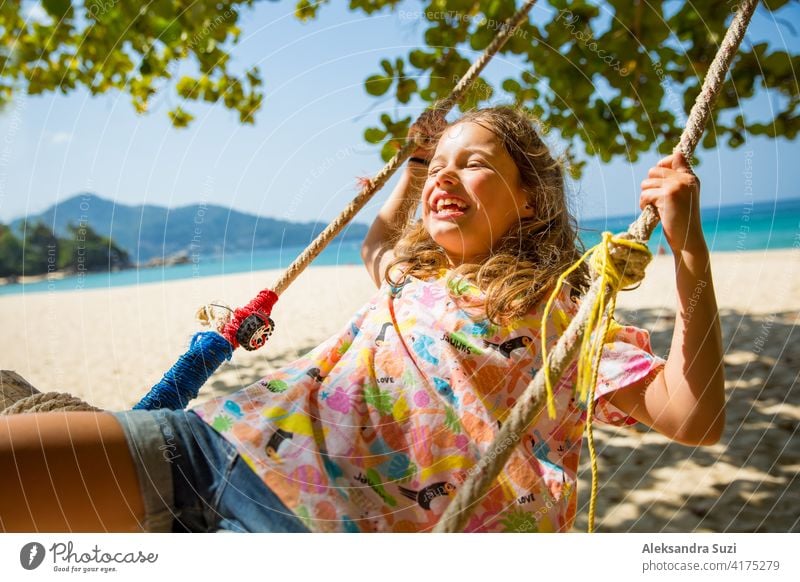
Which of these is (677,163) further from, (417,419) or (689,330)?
(417,419)

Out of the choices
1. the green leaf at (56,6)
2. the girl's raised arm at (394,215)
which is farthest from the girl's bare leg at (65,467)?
the green leaf at (56,6)

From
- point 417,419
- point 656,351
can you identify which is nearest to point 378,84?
point 417,419

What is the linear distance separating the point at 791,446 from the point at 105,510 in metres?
1.65

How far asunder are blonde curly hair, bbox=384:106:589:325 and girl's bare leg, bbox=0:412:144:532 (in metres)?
0.46

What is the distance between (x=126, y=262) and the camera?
1316 centimetres

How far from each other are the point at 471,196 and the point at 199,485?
539 mm

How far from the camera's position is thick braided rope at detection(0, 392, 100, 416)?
31.6 inches

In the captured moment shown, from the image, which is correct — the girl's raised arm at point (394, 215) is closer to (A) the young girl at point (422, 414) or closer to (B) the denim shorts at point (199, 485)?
(A) the young girl at point (422, 414)

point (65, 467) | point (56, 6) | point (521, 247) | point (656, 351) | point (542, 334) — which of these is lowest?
point (656, 351)

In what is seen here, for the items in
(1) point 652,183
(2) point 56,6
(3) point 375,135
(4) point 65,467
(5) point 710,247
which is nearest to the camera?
(4) point 65,467

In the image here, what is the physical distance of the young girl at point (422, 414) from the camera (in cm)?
69

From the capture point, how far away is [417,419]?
2.72 feet

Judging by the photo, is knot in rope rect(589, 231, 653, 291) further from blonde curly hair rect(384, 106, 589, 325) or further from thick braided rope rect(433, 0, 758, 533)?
blonde curly hair rect(384, 106, 589, 325)
